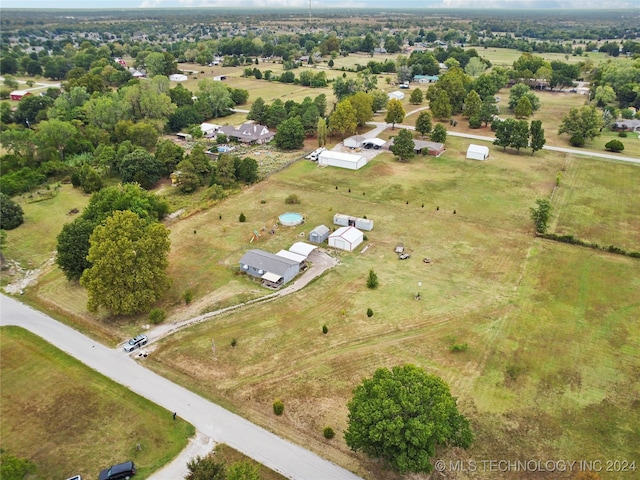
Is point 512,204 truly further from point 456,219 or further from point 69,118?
point 69,118

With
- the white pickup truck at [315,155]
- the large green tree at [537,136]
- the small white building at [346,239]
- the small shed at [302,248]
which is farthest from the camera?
the white pickup truck at [315,155]

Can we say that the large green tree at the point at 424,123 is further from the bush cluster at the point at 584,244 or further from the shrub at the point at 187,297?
the shrub at the point at 187,297

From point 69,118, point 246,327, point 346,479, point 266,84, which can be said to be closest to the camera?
point 346,479

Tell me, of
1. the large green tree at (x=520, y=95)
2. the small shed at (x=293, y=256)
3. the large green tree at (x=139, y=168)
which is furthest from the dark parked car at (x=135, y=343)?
the large green tree at (x=520, y=95)

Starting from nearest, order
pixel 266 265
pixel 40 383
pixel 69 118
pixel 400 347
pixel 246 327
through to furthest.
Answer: pixel 40 383 < pixel 400 347 < pixel 246 327 < pixel 266 265 < pixel 69 118

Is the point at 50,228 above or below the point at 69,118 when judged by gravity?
below

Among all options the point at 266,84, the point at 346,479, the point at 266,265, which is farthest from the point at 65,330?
the point at 266,84

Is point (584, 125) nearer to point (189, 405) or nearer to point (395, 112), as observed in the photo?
point (395, 112)
